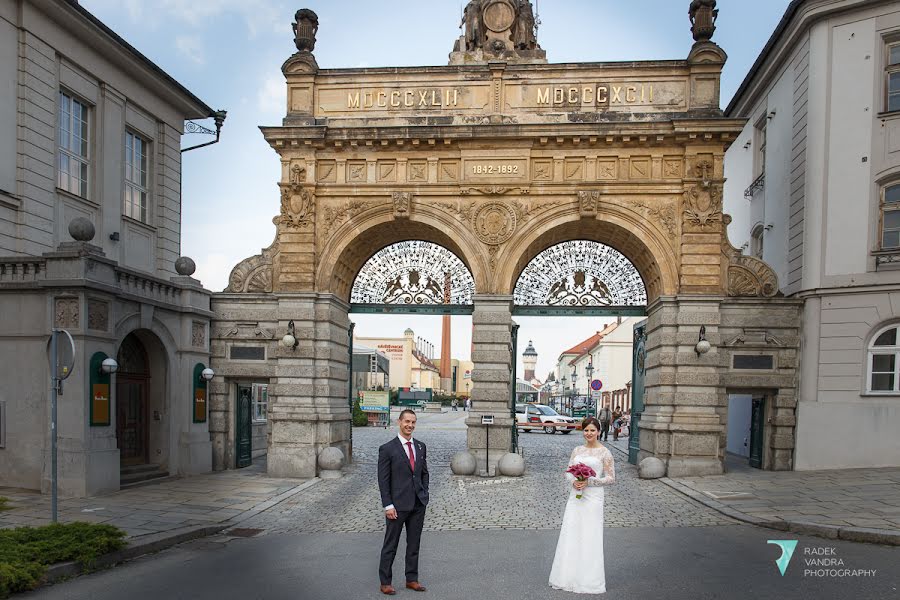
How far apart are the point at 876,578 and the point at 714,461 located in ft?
26.2

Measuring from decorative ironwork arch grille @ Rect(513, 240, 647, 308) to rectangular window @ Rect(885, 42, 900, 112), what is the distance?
6.43m

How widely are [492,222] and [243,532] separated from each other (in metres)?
8.70

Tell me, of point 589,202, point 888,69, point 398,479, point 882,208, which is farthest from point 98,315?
point 888,69

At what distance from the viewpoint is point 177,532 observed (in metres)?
9.27

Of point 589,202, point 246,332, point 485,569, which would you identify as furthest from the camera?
point 246,332

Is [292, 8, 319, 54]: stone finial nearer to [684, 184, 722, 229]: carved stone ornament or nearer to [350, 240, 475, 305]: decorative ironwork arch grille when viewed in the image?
[350, 240, 475, 305]: decorative ironwork arch grille

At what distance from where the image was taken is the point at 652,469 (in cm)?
1489

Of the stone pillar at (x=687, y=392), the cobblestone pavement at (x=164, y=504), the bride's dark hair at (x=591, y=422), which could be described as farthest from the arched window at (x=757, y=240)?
the bride's dark hair at (x=591, y=422)

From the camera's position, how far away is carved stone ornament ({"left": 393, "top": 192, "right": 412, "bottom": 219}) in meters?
15.9

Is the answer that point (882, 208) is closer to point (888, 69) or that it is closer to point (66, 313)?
point (888, 69)

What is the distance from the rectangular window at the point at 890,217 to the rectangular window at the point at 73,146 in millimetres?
17612

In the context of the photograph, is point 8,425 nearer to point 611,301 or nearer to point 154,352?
point 154,352

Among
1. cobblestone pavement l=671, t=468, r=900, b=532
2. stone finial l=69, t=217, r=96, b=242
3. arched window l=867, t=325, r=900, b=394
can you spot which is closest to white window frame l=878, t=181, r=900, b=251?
arched window l=867, t=325, r=900, b=394

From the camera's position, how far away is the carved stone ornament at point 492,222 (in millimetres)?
15898
